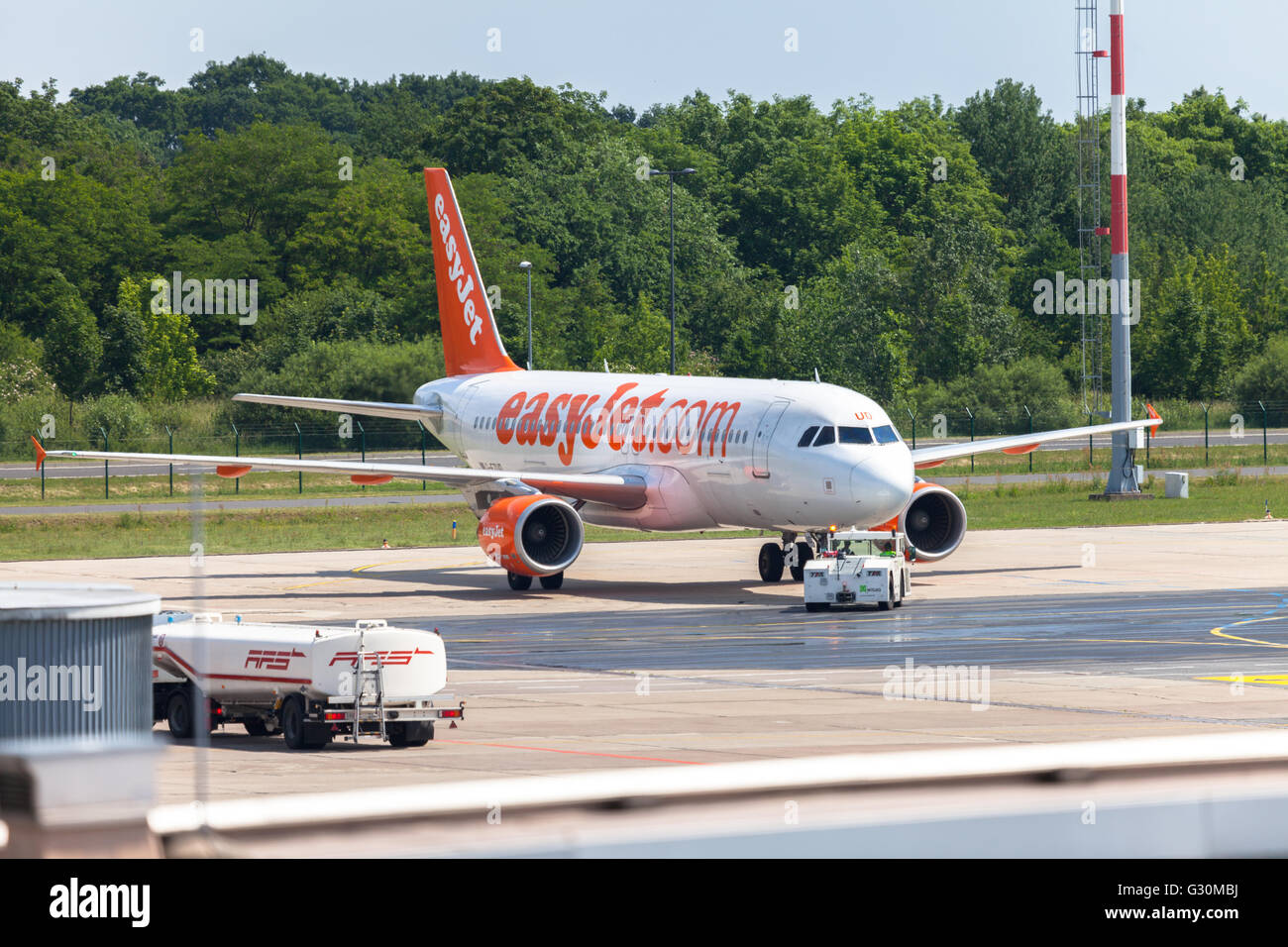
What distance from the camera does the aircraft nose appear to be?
1443 inches

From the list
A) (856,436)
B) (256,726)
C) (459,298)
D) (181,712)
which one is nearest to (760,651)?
(856,436)

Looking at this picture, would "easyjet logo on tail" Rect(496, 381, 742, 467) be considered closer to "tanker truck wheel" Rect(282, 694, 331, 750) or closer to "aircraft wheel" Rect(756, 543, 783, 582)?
"aircraft wheel" Rect(756, 543, 783, 582)

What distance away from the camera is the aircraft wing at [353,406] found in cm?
4477

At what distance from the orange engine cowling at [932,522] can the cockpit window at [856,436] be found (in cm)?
408

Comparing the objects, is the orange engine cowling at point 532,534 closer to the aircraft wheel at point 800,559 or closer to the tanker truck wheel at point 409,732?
the aircraft wheel at point 800,559

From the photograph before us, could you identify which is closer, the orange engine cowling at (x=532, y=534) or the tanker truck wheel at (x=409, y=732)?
the tanker truck wheel at (x=409, y=732)

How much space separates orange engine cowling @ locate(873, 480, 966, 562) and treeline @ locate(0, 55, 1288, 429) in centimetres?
5379

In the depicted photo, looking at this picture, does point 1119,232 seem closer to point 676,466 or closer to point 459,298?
point 459,298

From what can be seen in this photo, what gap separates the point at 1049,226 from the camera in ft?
428

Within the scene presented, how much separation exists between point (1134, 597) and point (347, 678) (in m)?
21.4

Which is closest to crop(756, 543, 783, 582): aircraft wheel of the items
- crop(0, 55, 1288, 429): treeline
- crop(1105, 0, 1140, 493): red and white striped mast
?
crop(1105, 0, 1140, 493): red and white striped mast

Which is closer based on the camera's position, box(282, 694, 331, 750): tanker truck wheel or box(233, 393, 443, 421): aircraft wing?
box(282, 694, 331, 750): tanker truck wheel

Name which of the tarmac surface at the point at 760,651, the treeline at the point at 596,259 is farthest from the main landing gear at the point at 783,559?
the treeline at the point at 596,259
